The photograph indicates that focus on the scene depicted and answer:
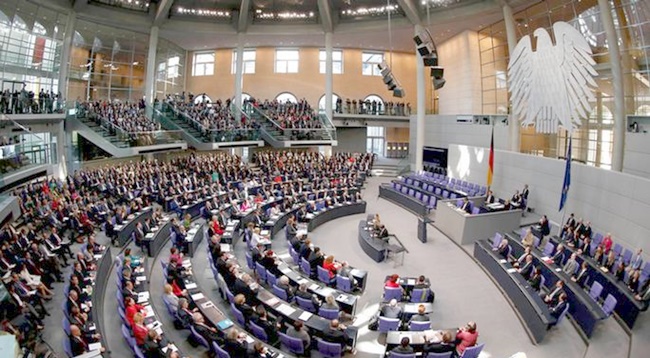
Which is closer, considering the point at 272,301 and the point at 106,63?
the point at 272,301

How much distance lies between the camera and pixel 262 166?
2903 cm

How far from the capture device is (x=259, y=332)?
9016 millimetres

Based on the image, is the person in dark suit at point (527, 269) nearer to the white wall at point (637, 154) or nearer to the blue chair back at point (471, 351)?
the blue chair back at point (471, 351)

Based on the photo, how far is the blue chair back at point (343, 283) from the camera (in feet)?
37.7

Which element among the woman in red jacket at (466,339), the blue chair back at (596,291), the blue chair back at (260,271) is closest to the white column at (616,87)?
the blue chair back at (596,291)

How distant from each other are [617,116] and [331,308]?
47.1 feet

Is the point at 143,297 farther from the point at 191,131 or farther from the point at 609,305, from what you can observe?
the point at 191,131

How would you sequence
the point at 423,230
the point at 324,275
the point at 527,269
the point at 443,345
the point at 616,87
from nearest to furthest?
1. the point at 443,345
2. the point at 527,269
3. the point at 324,275
4. the point at 423,230
5. the point at 616,87

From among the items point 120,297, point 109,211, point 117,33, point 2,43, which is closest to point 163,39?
point 117,33

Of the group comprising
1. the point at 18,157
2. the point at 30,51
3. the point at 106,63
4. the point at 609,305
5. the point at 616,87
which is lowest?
the point at 609,305

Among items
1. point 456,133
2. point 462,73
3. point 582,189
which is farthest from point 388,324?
point 462,73

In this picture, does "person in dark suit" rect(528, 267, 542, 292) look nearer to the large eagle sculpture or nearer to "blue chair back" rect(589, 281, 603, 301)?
"blue chair back" rect(589, 281, 603, 301)

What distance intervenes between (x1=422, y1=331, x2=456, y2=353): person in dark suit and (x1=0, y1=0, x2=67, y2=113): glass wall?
809 inches

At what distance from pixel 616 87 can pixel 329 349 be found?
51.8 feet
